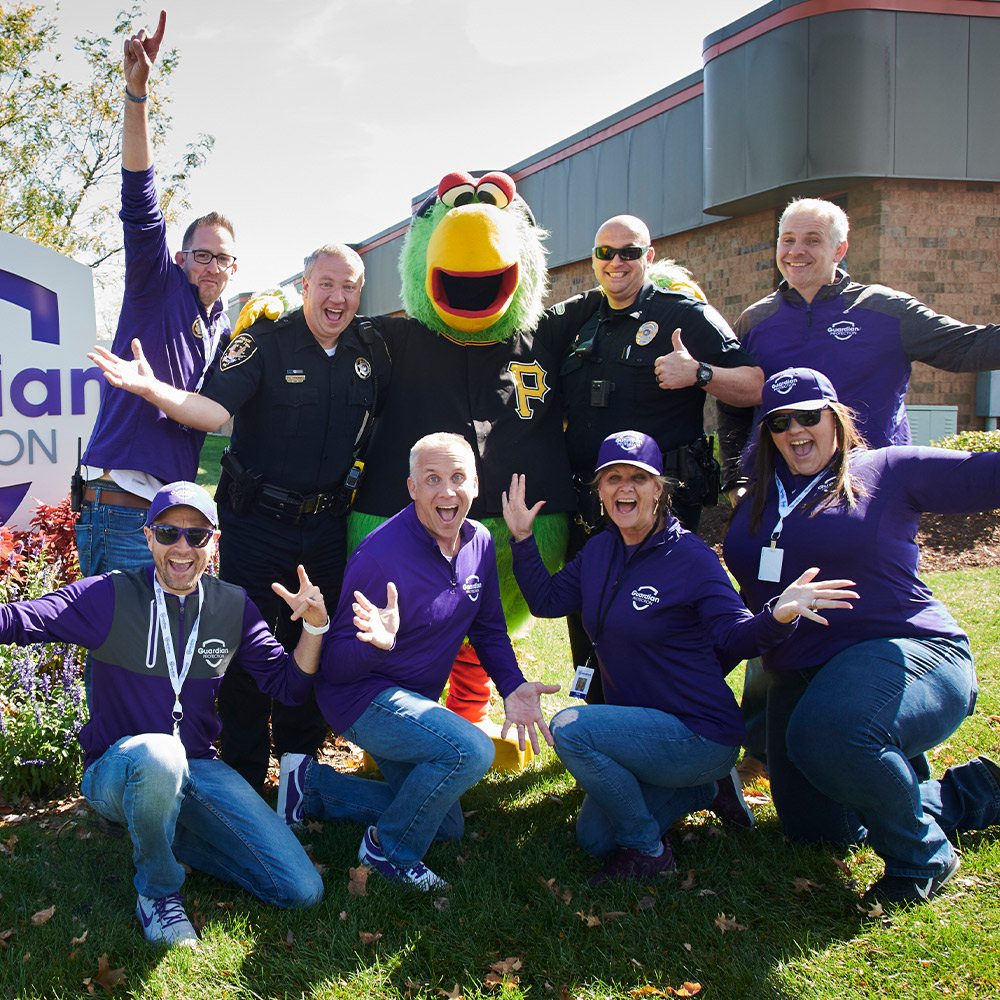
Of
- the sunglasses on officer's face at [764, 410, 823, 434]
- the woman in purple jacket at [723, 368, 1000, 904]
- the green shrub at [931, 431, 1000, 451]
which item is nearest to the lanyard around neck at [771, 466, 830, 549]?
the woman in purple jacket at [723, 368, 1000, 904]

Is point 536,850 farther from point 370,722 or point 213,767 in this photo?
point 213,767

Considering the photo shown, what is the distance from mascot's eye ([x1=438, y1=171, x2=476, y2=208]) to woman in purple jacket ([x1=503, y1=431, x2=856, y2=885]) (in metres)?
1.45

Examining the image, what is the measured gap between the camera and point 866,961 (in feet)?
8.93

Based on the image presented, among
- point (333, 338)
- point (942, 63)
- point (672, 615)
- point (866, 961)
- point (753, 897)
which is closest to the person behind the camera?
point (866, 961)

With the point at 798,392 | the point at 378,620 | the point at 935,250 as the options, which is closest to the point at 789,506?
the point at 798,392

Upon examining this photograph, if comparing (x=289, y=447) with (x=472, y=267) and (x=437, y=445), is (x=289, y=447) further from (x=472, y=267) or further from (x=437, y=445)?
(x=472, y=267)

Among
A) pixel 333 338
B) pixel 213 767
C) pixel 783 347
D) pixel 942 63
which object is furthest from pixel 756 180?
pixel 213 767

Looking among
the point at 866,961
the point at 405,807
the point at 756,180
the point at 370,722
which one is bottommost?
the point at 866,961

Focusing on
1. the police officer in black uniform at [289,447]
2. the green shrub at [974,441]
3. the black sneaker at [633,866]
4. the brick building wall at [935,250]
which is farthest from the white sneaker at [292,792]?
the brick building wall at [935,250]

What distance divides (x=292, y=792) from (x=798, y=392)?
2546mm

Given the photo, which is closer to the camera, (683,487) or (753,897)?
(753,897)

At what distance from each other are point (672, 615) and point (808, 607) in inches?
22.6

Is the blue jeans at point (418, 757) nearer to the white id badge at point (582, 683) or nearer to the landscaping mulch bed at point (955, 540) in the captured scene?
the white id badge at point (582, 683)

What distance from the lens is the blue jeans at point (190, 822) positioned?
286 cm
